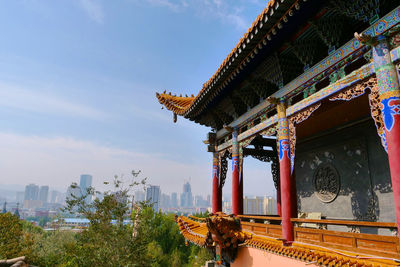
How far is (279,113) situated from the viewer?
20.4 ft

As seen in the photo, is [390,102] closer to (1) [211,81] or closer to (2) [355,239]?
(2) [355,239]

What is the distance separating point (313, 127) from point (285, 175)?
3.97 meters

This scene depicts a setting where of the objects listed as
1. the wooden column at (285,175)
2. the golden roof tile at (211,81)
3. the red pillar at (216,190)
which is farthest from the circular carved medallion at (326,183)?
the golden roof tile at (211,81)

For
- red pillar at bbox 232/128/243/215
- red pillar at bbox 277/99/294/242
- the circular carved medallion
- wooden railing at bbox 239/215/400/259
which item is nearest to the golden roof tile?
red pillar at bbox 277/99/294/242

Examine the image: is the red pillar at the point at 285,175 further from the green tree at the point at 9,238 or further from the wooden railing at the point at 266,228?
the green tree at the point at 9,238

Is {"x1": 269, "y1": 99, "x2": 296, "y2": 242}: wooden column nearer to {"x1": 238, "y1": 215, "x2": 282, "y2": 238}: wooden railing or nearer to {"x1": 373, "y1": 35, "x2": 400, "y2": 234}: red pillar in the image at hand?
{"x1": 238, "y1": 215, "x2": 282, "y2": 238}: wooden railing

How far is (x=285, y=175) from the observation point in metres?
5.76

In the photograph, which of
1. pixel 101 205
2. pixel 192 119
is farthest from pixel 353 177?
pixel 101 205

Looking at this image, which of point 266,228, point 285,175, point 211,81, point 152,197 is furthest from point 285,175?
point 152,197

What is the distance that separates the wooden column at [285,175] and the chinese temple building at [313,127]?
21 millimetres

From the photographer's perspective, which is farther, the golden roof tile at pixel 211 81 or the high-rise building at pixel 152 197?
the high-rise building at pixel 152 197

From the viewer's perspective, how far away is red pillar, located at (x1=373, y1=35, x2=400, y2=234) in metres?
3.56

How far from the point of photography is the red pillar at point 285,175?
5410mm

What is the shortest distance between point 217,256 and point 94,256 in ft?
16.8
